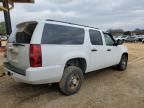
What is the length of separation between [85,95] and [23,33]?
2224 millimetres

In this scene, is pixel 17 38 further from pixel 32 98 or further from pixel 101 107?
pixel 101 107

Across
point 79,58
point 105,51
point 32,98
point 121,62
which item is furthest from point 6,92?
point 121,62

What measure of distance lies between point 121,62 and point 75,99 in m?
3.77

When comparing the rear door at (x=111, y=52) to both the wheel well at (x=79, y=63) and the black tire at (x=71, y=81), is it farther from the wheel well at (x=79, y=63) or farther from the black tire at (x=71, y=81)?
the black tire at (x=71, y=81)

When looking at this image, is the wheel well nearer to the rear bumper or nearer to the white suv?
the white suv

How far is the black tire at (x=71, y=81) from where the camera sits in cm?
489

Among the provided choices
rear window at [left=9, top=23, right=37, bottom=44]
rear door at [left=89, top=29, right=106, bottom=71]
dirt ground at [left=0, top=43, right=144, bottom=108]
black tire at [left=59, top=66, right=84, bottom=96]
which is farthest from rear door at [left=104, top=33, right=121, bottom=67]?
rear window at [left=9, top=23, right=37, bottom=44]

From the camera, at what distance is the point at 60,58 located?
15.3 feet

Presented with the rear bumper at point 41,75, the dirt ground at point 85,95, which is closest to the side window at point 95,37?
the dirt ground at point 85,95

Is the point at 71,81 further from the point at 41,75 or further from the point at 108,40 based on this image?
the point at 108,40

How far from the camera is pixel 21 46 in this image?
178 inches

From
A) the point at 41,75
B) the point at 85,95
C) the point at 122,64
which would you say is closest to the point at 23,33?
the point at 41,75

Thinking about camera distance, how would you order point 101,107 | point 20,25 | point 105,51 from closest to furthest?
point 101,107 → point 20,25 → point 105,51

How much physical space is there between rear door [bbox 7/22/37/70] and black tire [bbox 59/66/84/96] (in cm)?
102
